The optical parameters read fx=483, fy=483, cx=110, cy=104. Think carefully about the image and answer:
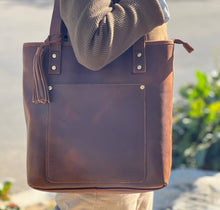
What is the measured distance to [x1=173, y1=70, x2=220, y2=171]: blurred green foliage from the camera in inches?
138

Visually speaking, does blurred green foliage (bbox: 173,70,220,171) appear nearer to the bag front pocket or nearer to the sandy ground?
the sandy ground

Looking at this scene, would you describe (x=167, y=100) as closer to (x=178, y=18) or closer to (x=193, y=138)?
(x=193, y=138)

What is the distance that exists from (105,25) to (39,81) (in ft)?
0.95

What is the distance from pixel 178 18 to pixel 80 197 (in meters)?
7.85

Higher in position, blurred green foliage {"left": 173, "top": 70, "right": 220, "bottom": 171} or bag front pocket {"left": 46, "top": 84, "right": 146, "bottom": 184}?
bag front pocket {"left": 46, "top": 84, "right": 146, "bottom": 184}

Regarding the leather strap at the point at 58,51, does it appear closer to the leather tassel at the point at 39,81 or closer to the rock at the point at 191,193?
the leather tassel at the point at 39,81

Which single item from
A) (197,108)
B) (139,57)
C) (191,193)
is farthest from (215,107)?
(139,57)

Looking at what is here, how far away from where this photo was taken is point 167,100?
1.57 metres

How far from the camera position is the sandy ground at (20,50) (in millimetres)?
4469

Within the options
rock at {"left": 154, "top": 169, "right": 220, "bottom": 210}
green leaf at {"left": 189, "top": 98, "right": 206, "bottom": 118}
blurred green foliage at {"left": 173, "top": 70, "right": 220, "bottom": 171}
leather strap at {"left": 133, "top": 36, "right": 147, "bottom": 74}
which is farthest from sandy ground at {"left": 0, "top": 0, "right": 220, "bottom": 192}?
leather strap at {"left": 133, "top": 36, "right": 147, "bottom": 74}

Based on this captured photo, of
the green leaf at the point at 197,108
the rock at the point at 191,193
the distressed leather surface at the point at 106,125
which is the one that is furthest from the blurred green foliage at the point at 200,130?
the distressed leather surface at the point at 106,125

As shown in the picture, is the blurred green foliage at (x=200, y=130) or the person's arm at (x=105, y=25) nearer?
the person's arm at (x=105, y=25)

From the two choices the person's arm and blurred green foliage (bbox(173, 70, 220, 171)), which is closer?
the person's arm

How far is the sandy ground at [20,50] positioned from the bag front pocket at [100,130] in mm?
2375
